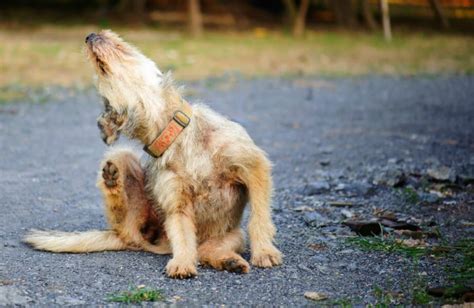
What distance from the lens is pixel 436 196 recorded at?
7.69 meters

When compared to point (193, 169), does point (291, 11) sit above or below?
below

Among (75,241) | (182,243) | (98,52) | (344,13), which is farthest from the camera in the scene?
(344,13)

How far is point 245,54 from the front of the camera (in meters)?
19.4

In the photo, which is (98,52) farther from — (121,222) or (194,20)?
(194,20)

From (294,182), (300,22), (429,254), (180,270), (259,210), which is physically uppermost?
(259,210)

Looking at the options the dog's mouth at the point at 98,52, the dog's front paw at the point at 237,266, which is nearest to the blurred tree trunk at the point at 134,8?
the dog's mouth at the point at 98,52

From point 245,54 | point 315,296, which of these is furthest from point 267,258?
point 245,54

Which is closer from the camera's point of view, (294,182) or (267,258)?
(267,258)

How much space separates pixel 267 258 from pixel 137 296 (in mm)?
1058

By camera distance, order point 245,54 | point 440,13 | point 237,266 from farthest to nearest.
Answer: point 440,13 < point 245,54 < point 237,266

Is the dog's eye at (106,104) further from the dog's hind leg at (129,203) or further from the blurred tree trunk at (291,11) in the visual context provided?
the blurred tree trunk at (291,11)

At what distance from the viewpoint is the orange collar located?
566 centimetres

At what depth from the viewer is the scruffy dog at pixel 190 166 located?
558 centimetres

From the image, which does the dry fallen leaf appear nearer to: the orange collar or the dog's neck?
the orange collar
